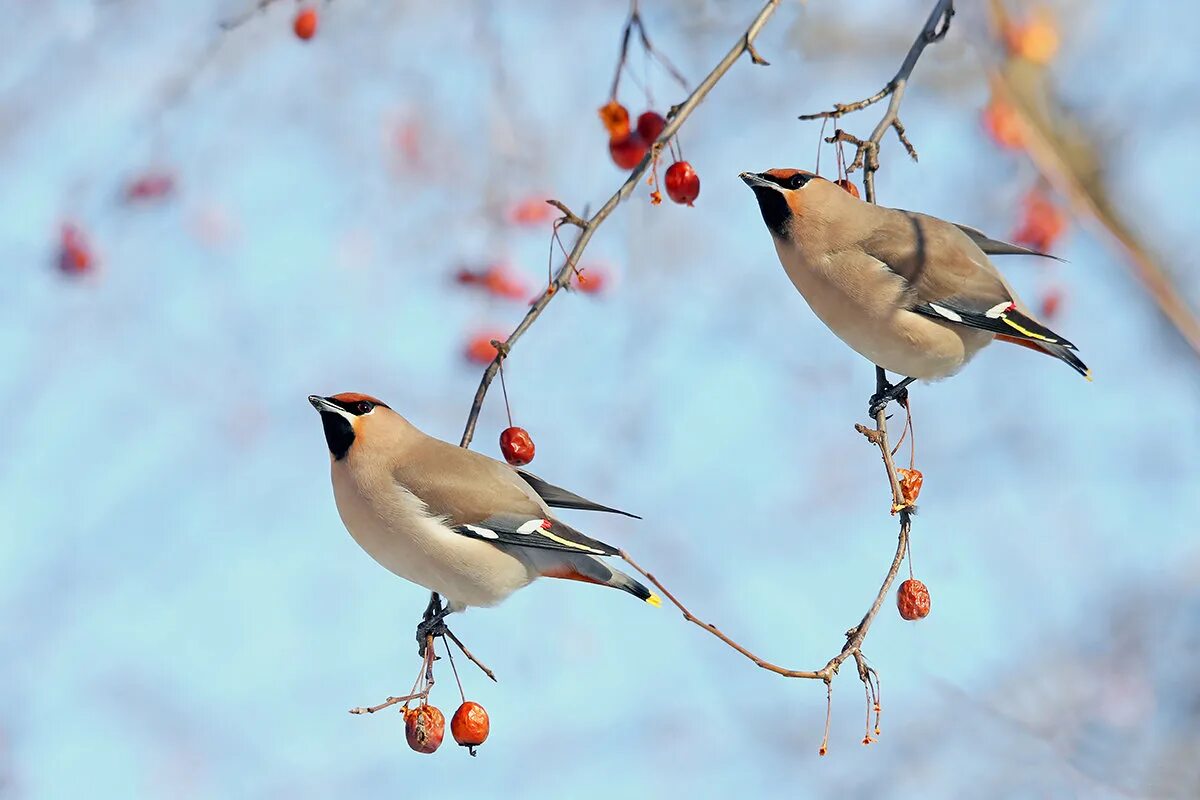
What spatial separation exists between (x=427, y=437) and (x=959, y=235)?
1.57m

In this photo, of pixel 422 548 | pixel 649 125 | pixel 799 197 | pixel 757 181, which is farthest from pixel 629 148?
pixel 422 548

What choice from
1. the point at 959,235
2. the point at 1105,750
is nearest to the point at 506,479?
the point at 959,235

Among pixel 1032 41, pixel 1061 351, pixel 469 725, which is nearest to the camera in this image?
pixel 469 725

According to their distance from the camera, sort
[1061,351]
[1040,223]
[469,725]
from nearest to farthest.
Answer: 1. [469,725]
2. [1061,351]
3. [1040,223]

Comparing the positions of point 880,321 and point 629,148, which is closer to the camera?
point 880,321

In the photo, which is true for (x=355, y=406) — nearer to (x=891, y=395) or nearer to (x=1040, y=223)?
(x=891, y=395)

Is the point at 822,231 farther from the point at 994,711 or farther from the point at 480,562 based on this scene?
the point at 994,711

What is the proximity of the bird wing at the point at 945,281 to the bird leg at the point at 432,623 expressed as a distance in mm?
1440

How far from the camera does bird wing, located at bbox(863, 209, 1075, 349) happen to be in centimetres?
409

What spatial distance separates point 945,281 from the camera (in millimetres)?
4145

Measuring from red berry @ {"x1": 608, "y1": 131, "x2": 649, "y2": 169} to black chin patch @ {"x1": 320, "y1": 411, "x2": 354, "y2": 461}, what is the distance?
106 cm

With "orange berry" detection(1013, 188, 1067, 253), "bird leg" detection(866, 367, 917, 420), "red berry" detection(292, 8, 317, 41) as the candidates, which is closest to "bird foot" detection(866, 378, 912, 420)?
"bird leg" detection(866, 367, 917, 420)

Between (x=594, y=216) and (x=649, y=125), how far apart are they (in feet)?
3.26

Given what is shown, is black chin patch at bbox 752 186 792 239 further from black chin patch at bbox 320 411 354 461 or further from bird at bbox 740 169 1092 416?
black chin patch at bbox 320 411 354 461
